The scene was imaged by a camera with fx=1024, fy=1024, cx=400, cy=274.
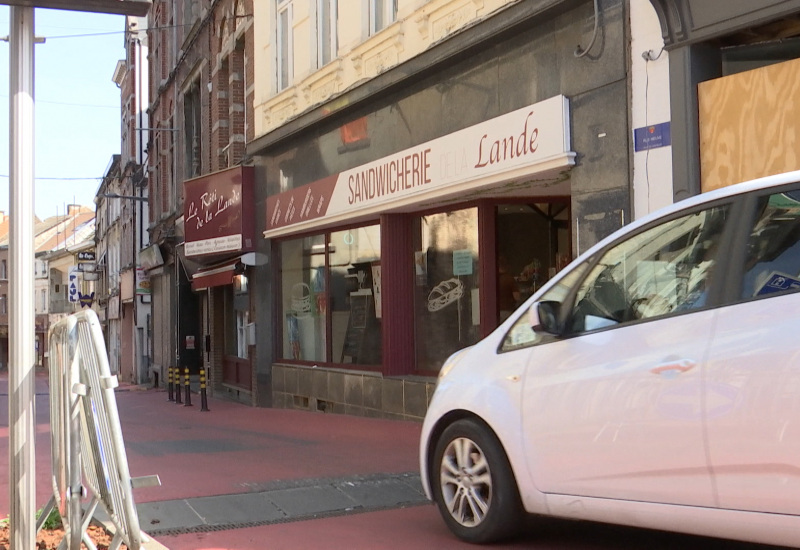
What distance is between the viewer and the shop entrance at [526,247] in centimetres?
1173

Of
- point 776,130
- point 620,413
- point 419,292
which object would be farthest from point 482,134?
point 620,413

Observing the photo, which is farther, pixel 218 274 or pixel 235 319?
pixel 235 319

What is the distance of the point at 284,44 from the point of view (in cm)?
1759

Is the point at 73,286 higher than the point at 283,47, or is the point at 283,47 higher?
the point at 283,47

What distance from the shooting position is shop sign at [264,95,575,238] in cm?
995

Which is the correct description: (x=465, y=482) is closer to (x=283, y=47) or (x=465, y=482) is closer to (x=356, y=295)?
(x=356, y=295)

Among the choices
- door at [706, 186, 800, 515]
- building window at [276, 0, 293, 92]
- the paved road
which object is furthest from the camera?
building window at [276, 0, 293, 92]

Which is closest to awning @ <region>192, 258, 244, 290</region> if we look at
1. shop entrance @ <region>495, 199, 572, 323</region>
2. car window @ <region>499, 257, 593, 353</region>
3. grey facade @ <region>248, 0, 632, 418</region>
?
grey facade @ <region>248, 0, 632, 418</region>

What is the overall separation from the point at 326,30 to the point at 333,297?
4.11m

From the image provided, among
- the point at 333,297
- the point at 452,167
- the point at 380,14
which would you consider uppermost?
the point at 380,14

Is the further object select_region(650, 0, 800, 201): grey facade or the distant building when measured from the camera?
the distant building

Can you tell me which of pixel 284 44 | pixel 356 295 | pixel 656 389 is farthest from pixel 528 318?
pixel 284 44

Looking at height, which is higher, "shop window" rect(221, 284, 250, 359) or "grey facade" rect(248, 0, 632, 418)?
"grey facade" rect(248, 0, 632, 418)

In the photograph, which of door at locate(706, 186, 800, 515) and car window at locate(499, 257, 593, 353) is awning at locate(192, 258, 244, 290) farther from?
door at locate(706, 186, 800, 515)
